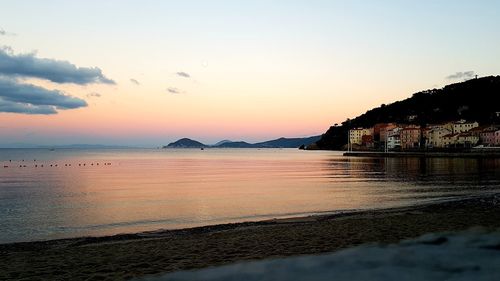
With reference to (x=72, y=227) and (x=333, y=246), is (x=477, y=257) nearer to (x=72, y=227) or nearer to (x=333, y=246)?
(x=333, y=246)

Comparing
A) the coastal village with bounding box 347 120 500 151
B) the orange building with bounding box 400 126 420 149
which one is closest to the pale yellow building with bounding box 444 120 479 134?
the coastal village with bounding box 347 120 500 151

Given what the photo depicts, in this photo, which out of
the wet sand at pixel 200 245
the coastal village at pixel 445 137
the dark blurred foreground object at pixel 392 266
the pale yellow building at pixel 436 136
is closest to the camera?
the dark blurred foreground object at pixel 392 266

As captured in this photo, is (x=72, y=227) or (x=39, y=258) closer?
(x=39, y=258)

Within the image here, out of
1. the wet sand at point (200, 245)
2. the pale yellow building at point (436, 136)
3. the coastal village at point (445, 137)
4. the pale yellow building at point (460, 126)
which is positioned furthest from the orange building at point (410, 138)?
the wet sand at point (200, 245)

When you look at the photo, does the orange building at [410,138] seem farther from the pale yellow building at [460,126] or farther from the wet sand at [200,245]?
the wet sand at [200,245]

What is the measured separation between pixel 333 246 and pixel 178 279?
8.32m

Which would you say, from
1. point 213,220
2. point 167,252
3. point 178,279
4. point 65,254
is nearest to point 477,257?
point 178,279

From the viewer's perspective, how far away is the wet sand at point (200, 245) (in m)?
10.1

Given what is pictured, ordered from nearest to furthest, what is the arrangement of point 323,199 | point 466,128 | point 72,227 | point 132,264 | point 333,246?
point 132,264 < point 333,246 < point 72,227 < point 323,199 < point 466,128

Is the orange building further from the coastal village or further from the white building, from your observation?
the white building

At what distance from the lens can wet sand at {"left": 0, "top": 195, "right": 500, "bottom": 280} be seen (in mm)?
10125

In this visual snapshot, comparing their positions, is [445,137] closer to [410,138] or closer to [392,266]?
[410,138]

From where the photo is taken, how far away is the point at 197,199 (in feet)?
99.7

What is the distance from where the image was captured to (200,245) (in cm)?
1312
